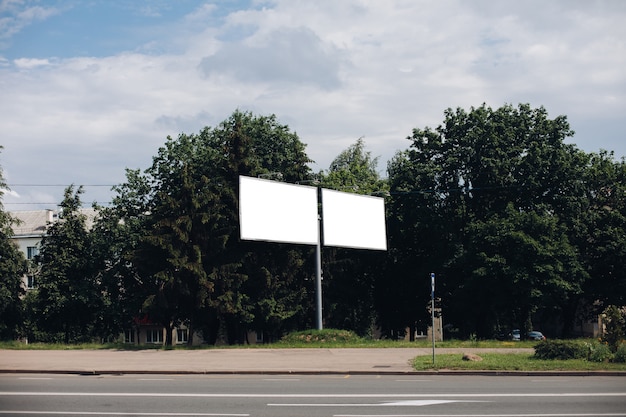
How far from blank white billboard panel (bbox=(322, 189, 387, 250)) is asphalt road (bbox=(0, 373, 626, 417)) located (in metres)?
19.3

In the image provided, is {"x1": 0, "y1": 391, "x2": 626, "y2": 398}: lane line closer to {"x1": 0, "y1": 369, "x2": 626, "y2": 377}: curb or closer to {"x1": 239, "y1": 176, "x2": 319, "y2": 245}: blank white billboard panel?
{"x1": 0, "y1": 369, "x2": 626, "y2": 377}: curb

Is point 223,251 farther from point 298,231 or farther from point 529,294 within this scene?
point 529,294

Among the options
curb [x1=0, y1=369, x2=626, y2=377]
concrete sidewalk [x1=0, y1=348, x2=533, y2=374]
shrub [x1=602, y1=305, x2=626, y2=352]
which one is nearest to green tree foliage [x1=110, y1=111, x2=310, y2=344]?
concrete sidewalk [x1=0, y1=348, x2=533, y2=374]

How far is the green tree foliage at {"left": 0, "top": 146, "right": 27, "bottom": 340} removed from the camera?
48.0 m

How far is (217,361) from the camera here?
26.9 meters

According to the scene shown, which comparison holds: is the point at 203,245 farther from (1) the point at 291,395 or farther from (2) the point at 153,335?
(2) the point at 153,335

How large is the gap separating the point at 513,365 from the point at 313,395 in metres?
8.97

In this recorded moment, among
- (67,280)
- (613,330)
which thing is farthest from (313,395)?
(67,280)

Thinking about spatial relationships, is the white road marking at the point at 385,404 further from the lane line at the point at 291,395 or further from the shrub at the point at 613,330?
the shrub at the point at 613,330

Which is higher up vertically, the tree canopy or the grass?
the tree canopy

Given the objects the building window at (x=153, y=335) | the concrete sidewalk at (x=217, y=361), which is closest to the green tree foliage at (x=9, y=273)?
the concrete sidewalk at (x=217, y=361)

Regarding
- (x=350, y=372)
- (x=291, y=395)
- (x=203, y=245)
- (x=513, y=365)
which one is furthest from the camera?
(x=203, y=245)

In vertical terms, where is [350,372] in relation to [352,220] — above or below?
below

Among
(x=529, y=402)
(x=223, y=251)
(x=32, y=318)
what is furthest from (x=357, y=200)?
Result: (x=529, y=402)
